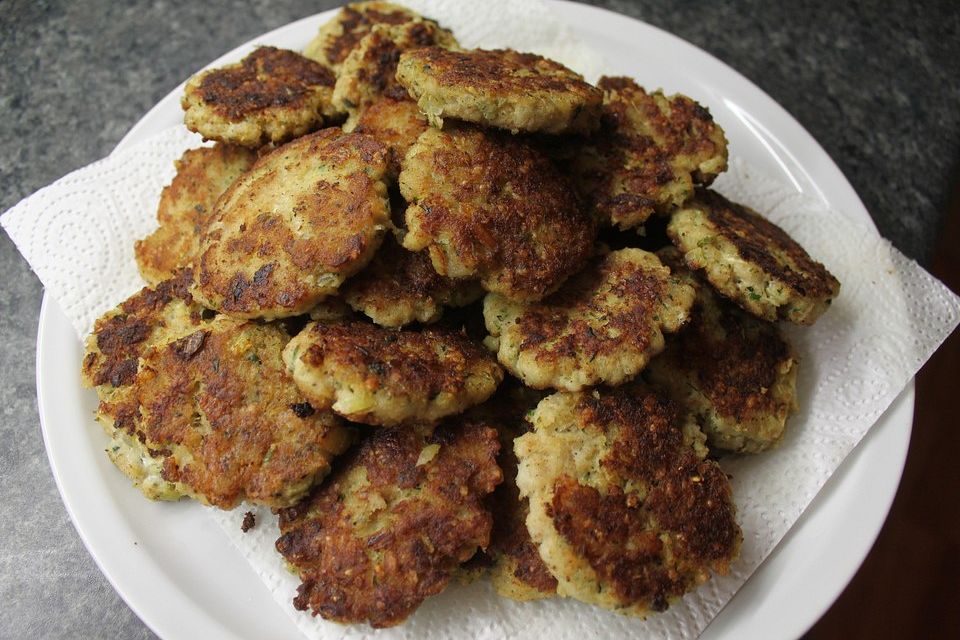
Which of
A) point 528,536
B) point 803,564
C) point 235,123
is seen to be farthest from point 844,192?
point 235,123

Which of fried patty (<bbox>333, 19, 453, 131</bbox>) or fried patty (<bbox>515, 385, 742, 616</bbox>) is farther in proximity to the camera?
fried patty (<bbox>333, 19, 453, 131</bbox>)

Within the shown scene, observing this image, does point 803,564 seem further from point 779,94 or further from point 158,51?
point 158,51

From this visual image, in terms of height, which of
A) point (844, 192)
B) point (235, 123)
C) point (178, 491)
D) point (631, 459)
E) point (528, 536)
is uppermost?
point (844, 192)

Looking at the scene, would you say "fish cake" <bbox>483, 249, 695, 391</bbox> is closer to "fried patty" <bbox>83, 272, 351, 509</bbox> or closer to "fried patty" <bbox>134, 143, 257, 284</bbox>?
"fried patty" <bbox>83, 272, 351, 509</bbox>

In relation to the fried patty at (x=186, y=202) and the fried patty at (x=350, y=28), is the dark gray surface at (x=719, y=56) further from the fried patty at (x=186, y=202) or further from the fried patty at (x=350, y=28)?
the fried patty at (x=350, y=28)

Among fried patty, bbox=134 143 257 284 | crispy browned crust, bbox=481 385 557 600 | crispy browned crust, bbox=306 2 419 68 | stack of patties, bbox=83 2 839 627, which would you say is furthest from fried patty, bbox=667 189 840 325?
fried patty, bbox=134 143 257 284
